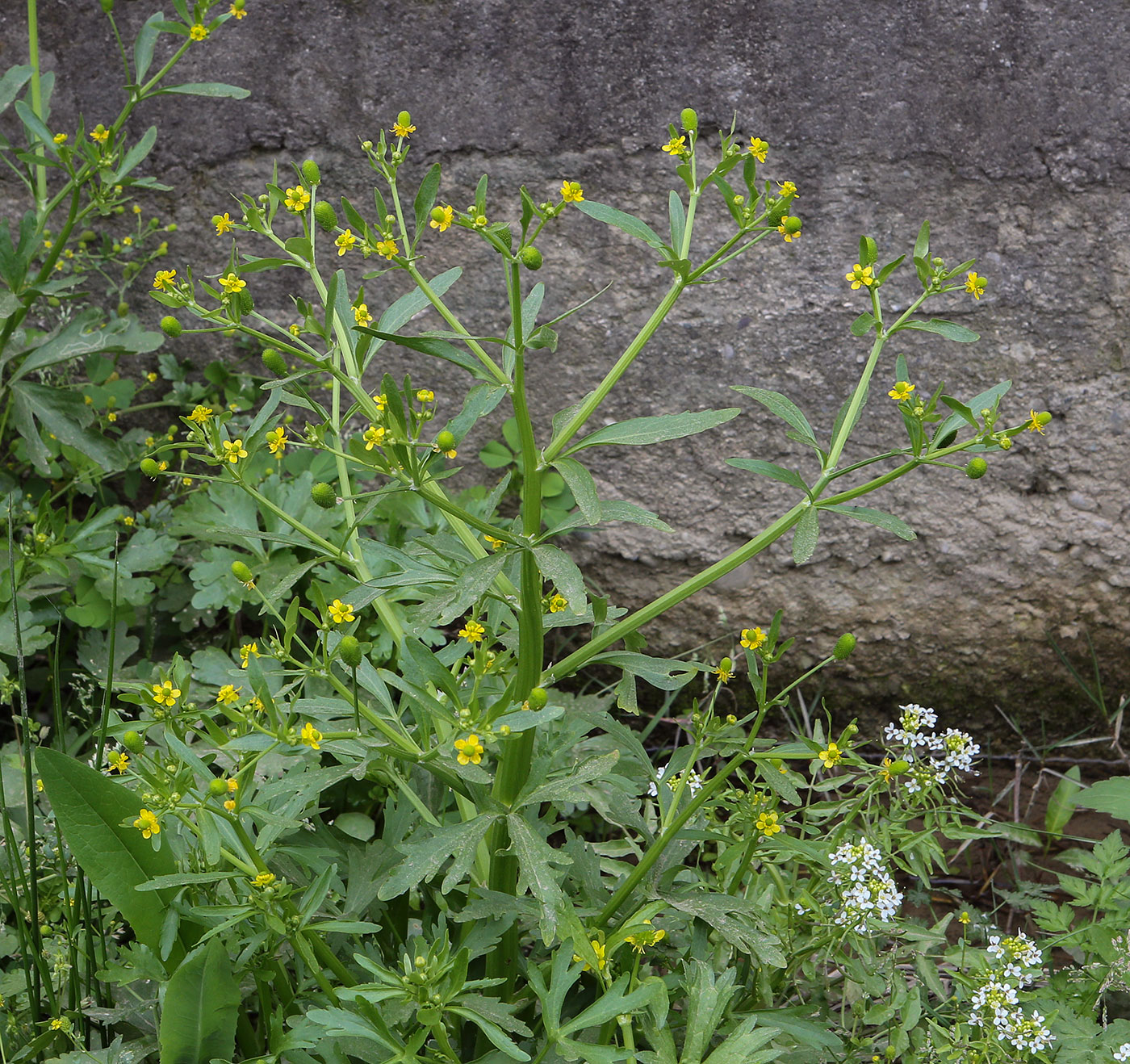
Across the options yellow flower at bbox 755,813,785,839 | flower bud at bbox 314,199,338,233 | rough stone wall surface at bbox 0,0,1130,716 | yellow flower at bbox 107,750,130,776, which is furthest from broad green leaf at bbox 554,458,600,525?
rough stone wall surface at bbox 0,0,1130,716

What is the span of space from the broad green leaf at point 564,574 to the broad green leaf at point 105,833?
2.24 feet

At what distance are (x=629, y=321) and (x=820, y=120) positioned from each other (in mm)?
641

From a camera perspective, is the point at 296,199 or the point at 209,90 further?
the point at 209,90

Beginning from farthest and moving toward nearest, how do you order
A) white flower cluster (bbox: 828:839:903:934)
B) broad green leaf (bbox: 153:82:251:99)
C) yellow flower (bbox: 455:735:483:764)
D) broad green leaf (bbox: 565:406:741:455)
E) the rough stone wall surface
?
the rough stone wall surface < broad green leaf (bbox: 153:82:251:99) < white flower cluster (bbox: 828:839:903:934) < broad green leaf (bbox: 565:406:741:455) < yellow flower (bbox: 455:735:483:764)

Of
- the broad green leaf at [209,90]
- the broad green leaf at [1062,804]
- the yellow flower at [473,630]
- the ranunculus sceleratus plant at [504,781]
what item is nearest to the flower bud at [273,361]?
the ranunculus sceleratus plant at [504,781]

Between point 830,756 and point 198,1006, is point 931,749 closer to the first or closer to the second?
point 830,756

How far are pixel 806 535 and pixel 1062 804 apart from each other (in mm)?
1500

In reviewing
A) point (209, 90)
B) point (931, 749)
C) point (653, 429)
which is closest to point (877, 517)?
point (653, 429)

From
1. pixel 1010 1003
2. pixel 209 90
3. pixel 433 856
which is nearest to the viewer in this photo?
pixel 433 856

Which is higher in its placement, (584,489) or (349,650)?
(584,489)

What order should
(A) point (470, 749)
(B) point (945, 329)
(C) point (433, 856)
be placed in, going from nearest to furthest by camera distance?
(A) point (470, 749) < (C) point (433, 856) < (B) point (945, 329)

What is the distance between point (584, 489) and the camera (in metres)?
1.29

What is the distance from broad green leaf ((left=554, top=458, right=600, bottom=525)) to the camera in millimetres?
1278

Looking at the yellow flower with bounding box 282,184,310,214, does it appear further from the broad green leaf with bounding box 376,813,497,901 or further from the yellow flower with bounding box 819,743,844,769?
the yellow flower with bounding box 819,743,844,769
